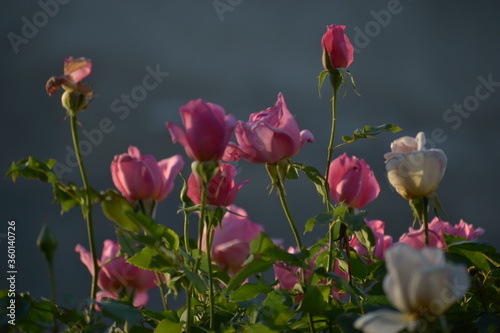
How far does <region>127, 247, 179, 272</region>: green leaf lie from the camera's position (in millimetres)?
440

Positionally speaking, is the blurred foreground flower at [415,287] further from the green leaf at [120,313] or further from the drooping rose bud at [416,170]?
the drooping rose bud at [416,170]

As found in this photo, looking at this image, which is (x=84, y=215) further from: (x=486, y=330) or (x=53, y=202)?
(x=486, y=330)

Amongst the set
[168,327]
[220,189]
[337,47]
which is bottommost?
[168,327]

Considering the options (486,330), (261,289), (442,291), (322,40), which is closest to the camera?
(442,291)

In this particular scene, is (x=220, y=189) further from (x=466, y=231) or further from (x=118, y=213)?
(x=466, y=231)

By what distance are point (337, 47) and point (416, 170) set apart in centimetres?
19

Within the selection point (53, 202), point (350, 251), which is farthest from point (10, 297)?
point (350, 251)

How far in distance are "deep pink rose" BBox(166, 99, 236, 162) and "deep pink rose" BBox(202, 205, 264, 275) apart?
0.50ft

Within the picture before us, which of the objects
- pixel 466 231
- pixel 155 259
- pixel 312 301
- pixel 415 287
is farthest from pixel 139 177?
pixel 466 231

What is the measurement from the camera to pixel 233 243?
627mm

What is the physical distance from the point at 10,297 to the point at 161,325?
125 millimetres

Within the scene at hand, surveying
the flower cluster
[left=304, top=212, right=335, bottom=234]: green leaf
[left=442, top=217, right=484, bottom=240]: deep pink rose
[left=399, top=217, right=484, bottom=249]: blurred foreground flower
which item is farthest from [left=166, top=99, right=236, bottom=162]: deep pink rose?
[left=442, top=217, right=484, bottom=240]: deep pink rose

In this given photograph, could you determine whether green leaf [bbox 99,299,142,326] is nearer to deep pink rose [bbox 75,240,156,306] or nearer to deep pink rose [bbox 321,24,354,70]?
deep pink rose [bbox 75,240,156,306]

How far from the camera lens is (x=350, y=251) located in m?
0.66
